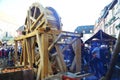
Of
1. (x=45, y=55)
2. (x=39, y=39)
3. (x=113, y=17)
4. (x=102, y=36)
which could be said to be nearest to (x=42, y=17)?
(x=39, y=39)

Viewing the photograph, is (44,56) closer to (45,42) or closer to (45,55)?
(45,55)

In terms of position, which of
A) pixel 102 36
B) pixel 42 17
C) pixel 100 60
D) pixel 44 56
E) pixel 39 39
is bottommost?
pixel 100 60

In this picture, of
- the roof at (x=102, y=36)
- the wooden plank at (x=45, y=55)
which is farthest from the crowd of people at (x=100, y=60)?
the wooden plank at (x=45, y=55)

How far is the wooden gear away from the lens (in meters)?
8.60

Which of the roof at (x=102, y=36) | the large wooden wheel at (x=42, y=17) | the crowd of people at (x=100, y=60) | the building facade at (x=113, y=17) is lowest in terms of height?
the crowd of people at (x=100, y=60)

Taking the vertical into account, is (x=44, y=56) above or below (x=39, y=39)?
below

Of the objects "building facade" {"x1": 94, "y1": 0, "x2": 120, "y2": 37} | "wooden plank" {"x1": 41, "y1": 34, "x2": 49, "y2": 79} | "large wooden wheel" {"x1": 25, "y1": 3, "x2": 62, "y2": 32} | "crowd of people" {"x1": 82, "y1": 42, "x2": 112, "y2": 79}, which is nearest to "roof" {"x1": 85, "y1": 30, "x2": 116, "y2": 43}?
"crowd of people" {"x1": 82, "y1": 42, "x2": 112, "y2": 79}

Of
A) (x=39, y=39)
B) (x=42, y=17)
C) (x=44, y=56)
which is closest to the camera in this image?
(x=44, y=56)

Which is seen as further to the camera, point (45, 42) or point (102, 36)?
point (102, 36)

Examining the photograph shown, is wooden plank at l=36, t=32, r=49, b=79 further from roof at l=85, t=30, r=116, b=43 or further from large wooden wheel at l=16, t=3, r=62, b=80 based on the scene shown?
roof at l=85, t=30, r=116, b=43

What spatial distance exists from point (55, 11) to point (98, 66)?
3.92 meters

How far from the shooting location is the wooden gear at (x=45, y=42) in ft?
28.2

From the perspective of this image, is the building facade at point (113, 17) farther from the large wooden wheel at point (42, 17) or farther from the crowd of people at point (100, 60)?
the large wooden wheel at point (42, 17)

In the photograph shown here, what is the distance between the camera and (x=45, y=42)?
8.58m
